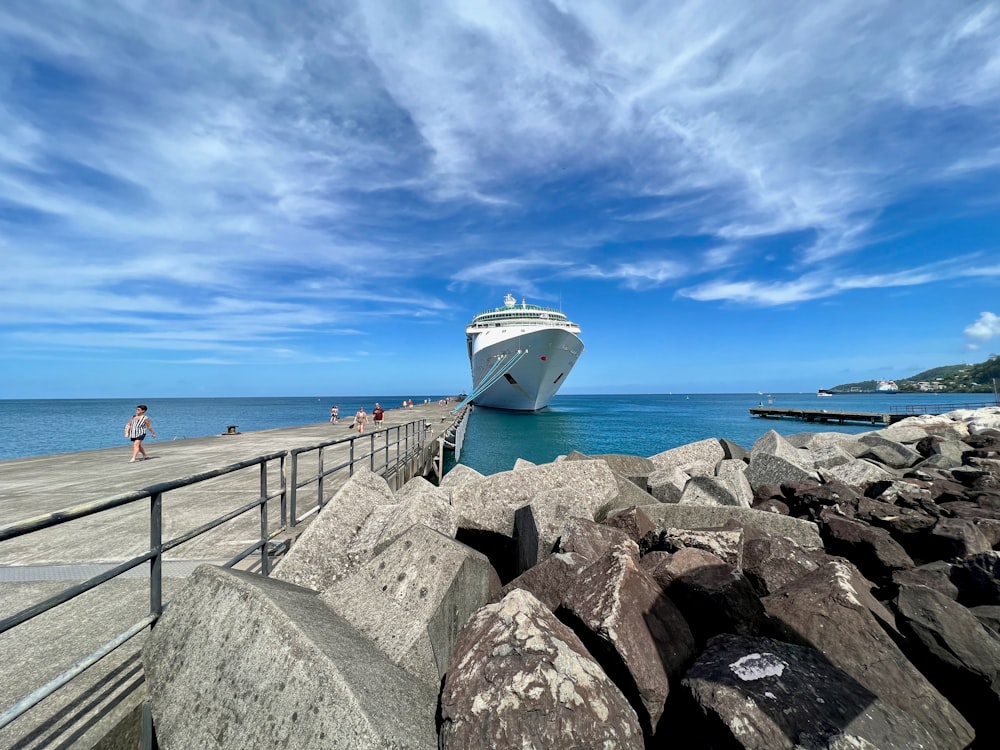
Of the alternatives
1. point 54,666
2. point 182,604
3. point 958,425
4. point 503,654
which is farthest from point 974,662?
point 958,425

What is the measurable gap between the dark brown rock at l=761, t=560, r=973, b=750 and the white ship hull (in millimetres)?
41566

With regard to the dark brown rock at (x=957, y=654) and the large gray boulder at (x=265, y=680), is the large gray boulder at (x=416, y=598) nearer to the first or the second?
the large gray boulder at (x=265, y=680)

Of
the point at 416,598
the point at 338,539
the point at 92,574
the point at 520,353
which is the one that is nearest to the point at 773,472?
the point at 338,539

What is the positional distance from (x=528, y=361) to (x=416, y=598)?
4503 cm

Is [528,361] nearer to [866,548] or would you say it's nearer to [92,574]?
[866,548]

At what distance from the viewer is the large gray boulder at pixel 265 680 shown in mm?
1961

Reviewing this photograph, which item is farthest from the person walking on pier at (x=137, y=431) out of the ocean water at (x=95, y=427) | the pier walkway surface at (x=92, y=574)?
the ocean water at (x=95, y=427)

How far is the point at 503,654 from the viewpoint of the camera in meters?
2.37

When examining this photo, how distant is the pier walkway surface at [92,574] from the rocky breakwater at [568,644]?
0.32 meters

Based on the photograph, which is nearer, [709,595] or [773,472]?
[709,595]

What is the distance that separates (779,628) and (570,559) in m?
1.33

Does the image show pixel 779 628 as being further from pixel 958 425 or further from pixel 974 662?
pixel 958 425

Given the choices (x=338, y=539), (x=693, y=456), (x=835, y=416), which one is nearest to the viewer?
(x=338, y=539)

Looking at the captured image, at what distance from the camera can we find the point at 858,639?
9.21 feet
